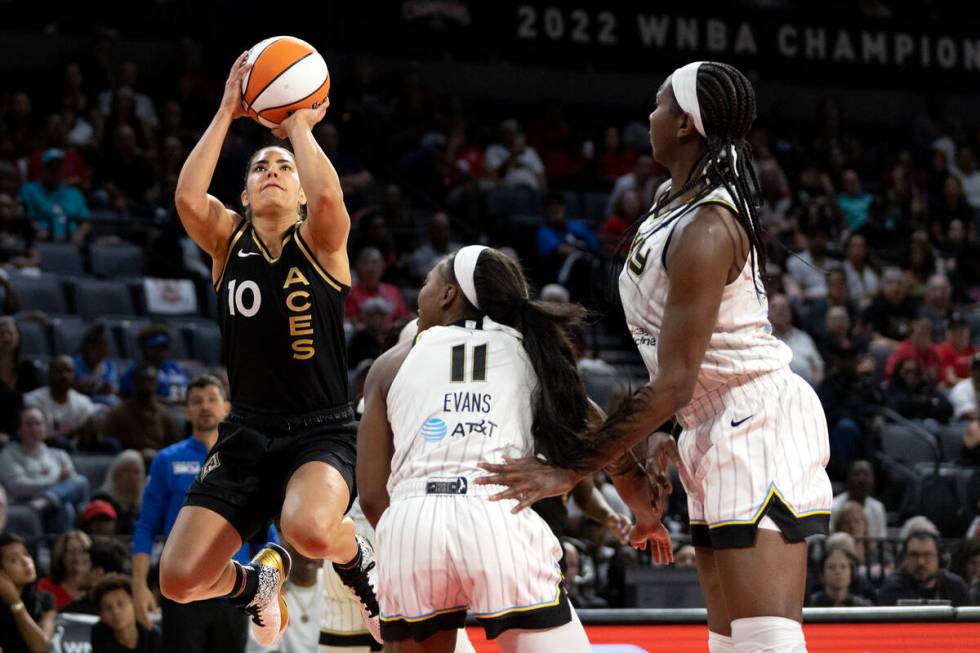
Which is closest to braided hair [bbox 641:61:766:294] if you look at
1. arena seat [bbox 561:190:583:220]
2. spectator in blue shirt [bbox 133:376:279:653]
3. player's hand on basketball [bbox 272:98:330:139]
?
player's hand on basketball [bbox 272:98:330:139]

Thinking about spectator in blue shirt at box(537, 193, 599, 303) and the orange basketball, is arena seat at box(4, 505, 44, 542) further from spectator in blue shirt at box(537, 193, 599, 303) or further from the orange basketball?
spectator in blue shirt at box(537, 193, 599, 303)

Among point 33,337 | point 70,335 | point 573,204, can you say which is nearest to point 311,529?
point 33,337

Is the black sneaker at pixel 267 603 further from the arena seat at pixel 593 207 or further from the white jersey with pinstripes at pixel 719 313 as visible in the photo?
the arena seat at pixel 593 207

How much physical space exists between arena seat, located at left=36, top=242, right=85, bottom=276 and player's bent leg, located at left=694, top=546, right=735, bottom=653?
9158mm

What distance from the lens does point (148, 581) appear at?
27.9ft

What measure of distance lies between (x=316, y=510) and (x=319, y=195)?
3.82 feet

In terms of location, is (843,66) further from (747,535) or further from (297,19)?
(747,535)

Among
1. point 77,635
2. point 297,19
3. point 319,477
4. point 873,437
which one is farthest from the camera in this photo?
point 297,19

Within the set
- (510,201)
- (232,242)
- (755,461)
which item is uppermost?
(510,201)

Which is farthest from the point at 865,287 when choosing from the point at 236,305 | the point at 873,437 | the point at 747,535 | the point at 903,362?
the point at 747,535

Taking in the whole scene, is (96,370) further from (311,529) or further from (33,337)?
(311,529)

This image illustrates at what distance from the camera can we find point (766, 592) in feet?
12.1

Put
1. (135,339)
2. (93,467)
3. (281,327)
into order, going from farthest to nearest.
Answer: (135,339)
(93,467)
(281,327)

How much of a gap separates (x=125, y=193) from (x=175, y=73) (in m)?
2.24
